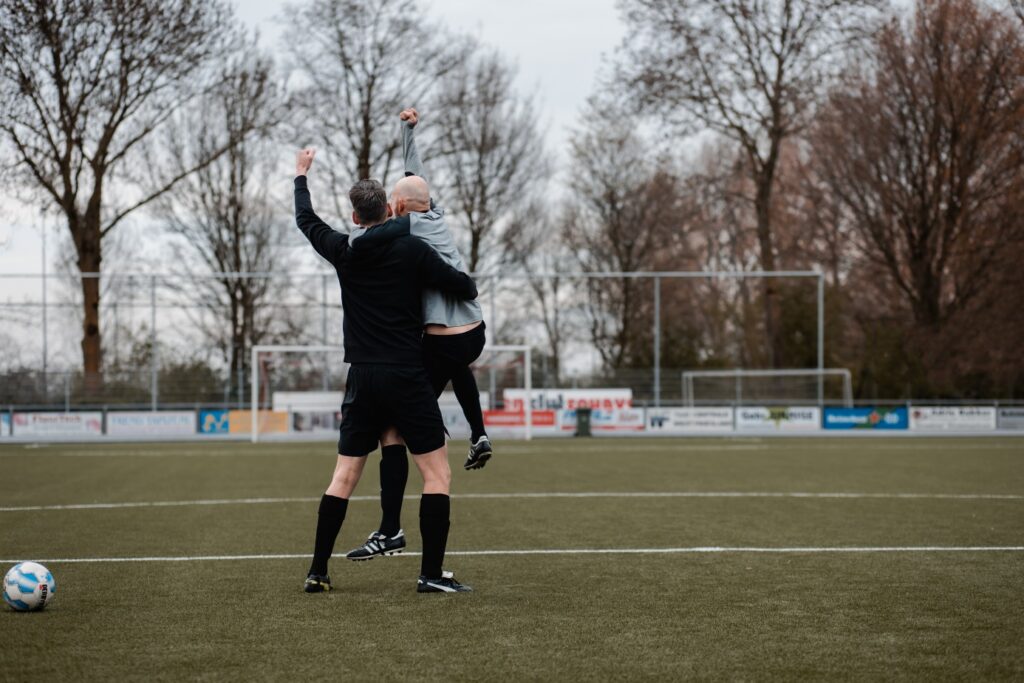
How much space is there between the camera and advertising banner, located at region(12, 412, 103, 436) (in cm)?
2898

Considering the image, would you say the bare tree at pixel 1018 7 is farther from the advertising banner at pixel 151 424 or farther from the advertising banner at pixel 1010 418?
the advertising banner at pixel 151 424

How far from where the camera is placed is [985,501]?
10672 mm

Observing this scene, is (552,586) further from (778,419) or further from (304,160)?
(778,419)

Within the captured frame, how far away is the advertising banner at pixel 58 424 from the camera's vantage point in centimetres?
2898

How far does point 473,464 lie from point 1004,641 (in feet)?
8.90

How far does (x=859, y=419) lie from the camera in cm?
3091

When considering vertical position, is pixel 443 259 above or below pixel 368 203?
below

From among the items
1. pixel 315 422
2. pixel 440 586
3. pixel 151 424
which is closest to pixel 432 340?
pixel 440 586

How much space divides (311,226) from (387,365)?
0.82m

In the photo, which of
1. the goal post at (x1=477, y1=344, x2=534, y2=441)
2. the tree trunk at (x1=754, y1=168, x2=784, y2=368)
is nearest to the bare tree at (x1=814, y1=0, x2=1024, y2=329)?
the tree trunk at (x1=754, y1=168, x2=784, y2=368)

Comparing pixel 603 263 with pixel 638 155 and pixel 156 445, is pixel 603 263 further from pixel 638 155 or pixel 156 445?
pixel 156 445

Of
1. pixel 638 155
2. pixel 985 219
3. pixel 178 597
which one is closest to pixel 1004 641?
pixel 178 597

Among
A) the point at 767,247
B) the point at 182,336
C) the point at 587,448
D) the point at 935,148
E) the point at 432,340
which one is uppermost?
the point at 935,148

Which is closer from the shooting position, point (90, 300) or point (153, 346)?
point (153, 346)
